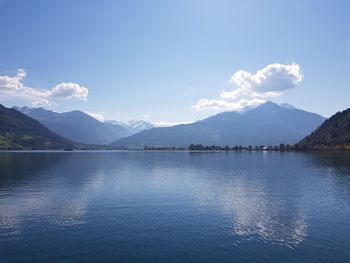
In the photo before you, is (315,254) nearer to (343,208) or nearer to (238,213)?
(238,213)

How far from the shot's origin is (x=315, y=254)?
4469 cm

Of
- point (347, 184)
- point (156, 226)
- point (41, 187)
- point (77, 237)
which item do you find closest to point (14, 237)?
point (77, 237)

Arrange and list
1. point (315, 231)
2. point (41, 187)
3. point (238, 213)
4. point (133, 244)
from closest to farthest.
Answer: point (133, 244) < point (315, 231) < point (238, 213) < point (41, 187)

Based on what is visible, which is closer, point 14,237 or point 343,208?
point 14,237

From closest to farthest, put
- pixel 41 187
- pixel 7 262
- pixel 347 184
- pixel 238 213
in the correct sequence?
pixel 7 262
pixel 238 213
pixel 41 187
pixel 347 184

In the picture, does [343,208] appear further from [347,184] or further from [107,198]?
[107,198]

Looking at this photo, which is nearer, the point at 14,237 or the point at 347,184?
the point at 14,237

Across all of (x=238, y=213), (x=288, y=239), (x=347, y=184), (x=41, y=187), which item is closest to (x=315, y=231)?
(x=288, y=239)

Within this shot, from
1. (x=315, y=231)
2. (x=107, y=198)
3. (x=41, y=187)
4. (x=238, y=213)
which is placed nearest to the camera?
(x=315, y=231)

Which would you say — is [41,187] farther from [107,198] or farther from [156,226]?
[156,226]

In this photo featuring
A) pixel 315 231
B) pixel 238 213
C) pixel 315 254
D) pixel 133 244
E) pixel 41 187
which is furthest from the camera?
pixel 41 187

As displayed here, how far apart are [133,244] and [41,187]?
229 feet

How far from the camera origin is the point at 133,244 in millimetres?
48906

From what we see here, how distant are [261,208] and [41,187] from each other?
238 feet
